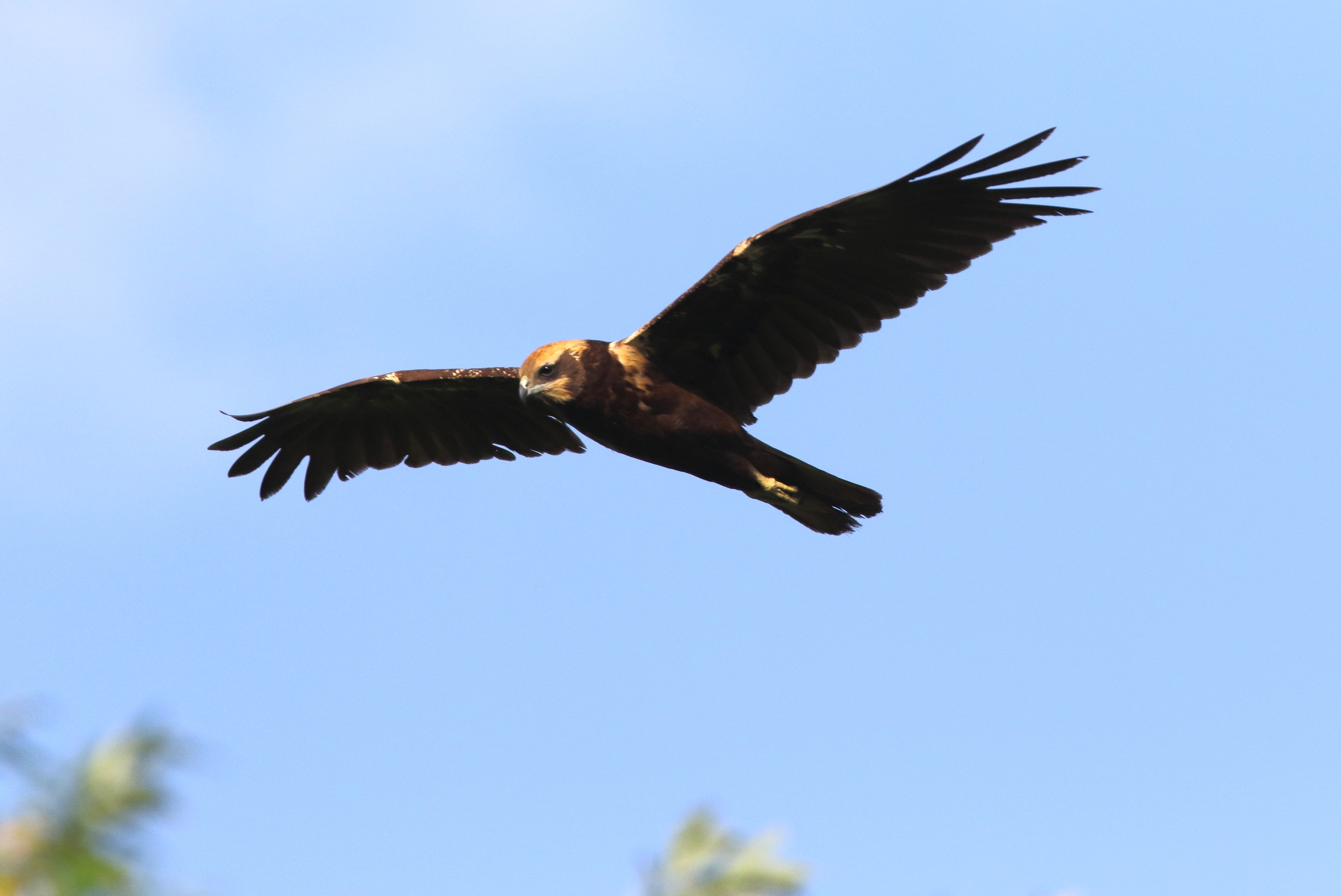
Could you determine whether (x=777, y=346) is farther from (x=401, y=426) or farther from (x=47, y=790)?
(x=47, y=790)

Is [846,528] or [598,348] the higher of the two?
[598,348]

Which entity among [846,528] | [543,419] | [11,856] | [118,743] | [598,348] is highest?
[543,419]

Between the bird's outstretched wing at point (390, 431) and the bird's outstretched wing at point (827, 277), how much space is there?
192 cm

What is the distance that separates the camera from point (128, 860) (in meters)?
1.47

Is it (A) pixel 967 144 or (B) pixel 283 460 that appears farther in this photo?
(B) pixel 283 460

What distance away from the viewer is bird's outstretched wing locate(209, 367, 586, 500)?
9984mm

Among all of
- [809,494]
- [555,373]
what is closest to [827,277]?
[809,494]

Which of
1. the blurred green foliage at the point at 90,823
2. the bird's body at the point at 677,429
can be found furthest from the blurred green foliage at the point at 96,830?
the bird's body at the point at 677,429

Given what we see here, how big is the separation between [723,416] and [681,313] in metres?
0.68

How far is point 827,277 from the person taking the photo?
8195 millimetres

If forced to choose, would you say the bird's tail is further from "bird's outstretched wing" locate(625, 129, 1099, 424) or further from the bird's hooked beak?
the bird's hooked beak

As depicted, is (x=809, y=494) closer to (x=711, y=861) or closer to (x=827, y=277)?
(x=827, y=277)

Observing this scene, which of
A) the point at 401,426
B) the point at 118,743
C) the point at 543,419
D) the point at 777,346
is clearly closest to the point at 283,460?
the point at 401,426

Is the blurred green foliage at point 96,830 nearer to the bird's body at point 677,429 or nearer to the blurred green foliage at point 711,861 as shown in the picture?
the blurred green foliage at point 711,861
